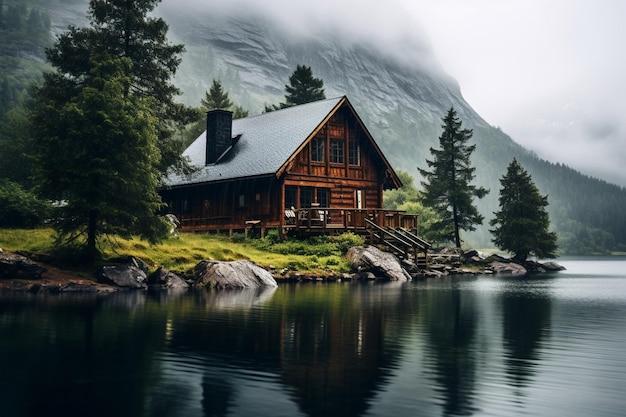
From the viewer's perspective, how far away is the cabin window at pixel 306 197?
4438cm

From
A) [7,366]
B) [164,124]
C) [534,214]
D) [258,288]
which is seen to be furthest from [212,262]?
[534,214]

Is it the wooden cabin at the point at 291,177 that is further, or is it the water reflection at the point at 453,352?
the wooden cabin at the point at 291,177

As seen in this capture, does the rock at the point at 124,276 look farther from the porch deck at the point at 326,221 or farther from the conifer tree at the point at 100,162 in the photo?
the porch deck at the point at 326,221

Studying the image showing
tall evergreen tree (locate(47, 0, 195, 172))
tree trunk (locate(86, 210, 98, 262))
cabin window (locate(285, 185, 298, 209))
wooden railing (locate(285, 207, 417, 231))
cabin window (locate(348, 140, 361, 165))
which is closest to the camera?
tree trunk (locate(86, 210, 98, 262))

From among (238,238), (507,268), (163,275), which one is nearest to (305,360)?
(163,275)

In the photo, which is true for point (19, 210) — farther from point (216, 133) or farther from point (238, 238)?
point (216, 133)

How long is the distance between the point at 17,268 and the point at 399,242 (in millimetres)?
24493

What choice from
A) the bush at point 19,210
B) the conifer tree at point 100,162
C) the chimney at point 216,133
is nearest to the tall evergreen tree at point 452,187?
the chimney at point 216,133

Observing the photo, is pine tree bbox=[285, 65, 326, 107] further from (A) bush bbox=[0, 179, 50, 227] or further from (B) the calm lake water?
(B) the calm lake water

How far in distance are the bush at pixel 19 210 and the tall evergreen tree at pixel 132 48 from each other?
26.1 feet

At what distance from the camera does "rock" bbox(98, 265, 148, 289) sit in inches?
1040

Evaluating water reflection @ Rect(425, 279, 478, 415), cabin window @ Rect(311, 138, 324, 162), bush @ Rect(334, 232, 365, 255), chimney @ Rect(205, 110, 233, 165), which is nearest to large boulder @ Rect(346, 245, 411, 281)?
bush @ Rect(334, 232, 365, 255)

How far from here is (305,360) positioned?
11.0 metres

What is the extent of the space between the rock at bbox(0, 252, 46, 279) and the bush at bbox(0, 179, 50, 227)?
22.0 feet
